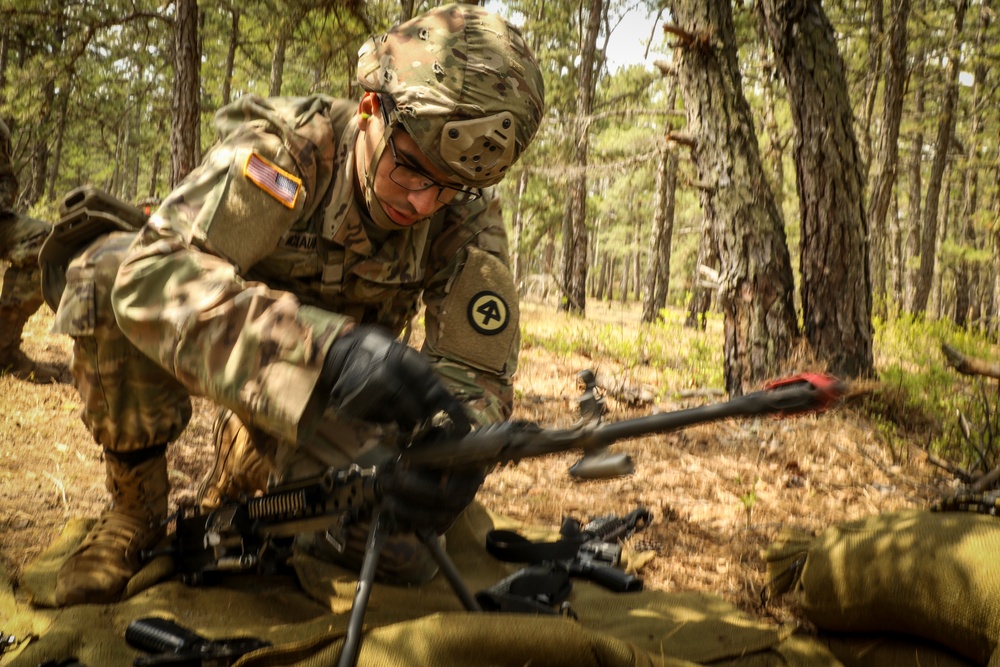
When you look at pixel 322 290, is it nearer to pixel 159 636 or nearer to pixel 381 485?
pixel 381 485

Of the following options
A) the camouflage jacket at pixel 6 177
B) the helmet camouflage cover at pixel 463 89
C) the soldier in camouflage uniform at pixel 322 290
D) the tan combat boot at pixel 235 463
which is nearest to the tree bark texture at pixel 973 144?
the soldier in camouflage uniform at pixel 322 290

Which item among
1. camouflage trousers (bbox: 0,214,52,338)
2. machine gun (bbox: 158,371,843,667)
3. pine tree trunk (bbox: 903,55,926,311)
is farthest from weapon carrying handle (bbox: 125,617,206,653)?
pine tree trunk (bbox: 903,55,926,311)

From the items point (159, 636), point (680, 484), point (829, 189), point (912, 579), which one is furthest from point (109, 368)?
point (829, 189)

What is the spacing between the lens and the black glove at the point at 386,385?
4.82 feet

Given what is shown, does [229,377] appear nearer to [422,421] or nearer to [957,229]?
[422,421]

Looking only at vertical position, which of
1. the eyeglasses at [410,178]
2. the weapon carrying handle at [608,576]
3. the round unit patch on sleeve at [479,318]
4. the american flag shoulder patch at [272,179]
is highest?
the eyeglasses at [410,178]

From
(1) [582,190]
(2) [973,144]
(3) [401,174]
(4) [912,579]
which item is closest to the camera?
(4) [912,579]

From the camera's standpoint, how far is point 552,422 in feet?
15.5

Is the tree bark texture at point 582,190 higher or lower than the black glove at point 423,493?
higher

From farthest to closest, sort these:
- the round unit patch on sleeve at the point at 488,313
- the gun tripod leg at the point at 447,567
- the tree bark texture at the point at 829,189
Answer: the tree bark texture at the point at 829,189 → the round unit patch on sleeve at the point at 488,313 → the gun tripod leg at the point at 447,567

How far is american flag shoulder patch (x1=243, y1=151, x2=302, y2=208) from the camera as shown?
6.88ft

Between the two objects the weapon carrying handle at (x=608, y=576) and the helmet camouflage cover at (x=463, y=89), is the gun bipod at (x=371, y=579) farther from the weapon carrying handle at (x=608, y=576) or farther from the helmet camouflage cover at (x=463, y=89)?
the helmet camouflage cover at (x=463, y=89)

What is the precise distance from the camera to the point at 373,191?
233cm

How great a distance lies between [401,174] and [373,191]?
0.14 m
